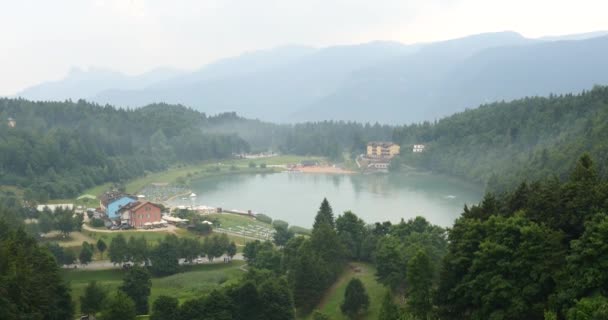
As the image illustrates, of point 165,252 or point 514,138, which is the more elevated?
point 514,138

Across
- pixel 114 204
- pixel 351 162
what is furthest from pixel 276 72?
pixel 114 204

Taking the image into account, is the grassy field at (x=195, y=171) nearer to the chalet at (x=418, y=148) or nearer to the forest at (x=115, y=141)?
A: the forest at (x=115, y=141)

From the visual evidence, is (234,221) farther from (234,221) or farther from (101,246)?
(101,246)

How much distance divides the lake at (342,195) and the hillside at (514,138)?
1.82 metres

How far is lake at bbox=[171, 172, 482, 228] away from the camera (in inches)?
1026

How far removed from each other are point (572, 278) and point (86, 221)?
1740 centimetres

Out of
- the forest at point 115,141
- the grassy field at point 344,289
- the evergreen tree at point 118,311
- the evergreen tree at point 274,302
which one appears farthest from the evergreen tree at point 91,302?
the forest at point 115,141

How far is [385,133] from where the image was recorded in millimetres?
56094

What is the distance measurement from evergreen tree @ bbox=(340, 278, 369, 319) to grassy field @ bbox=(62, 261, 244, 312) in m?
2.95

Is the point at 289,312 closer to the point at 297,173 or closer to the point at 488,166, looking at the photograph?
the point at 488,166

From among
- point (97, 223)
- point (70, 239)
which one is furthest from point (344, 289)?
point (97, 223)

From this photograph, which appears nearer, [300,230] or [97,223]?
[97,223]

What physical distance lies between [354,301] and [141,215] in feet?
37.4

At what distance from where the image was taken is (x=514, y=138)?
35.9 meters
